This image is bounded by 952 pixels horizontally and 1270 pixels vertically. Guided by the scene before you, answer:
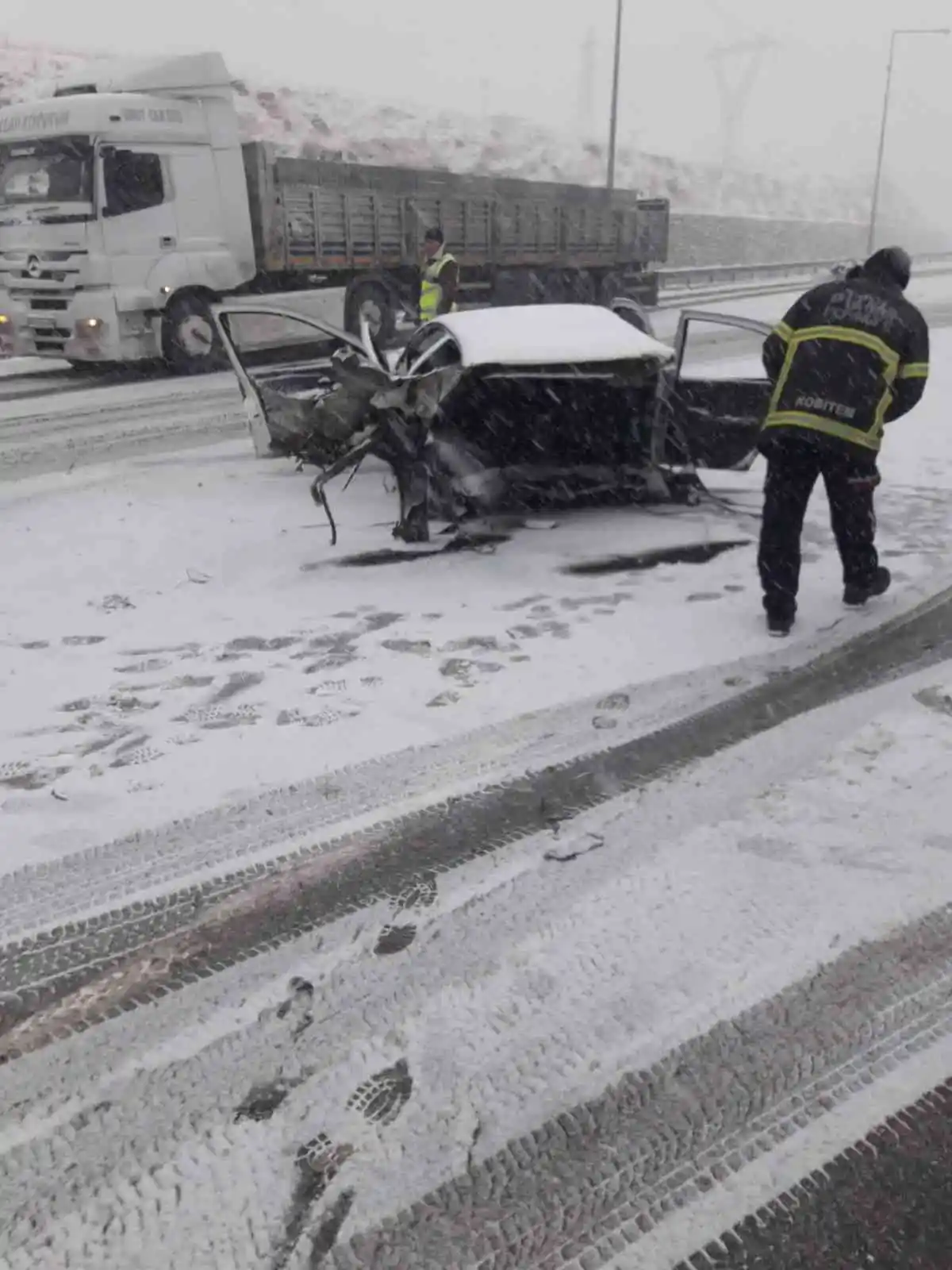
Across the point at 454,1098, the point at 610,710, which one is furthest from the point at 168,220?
the point at 454,1098

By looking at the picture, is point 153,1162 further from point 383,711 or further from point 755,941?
point 383,711

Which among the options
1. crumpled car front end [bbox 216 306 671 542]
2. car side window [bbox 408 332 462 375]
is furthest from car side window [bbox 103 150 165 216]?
car side window [bbox 408 332 462 375]

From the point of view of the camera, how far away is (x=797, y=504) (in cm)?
456

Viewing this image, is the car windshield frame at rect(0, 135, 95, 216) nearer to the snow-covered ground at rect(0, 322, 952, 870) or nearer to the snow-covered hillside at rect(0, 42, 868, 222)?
the snow-covered ground at rect(0, 322, 952, 870)

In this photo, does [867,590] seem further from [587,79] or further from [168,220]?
[587,79]

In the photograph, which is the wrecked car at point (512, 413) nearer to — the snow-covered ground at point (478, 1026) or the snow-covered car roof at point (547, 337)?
the snow-covered car roof at point (547, 337)

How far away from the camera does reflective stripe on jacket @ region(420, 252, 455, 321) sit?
10602mm

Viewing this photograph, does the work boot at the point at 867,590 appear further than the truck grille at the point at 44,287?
No

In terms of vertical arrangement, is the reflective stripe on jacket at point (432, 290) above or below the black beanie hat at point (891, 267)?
below

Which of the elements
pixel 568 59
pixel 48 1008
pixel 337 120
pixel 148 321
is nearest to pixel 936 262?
pixel 337 120

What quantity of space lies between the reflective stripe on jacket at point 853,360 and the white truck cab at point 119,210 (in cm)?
953

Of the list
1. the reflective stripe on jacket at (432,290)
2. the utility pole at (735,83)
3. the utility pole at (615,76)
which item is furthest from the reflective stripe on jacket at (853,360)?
the utility pole at (735,83)

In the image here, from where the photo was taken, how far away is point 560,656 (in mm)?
4445

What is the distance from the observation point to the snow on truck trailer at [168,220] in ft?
38.6
